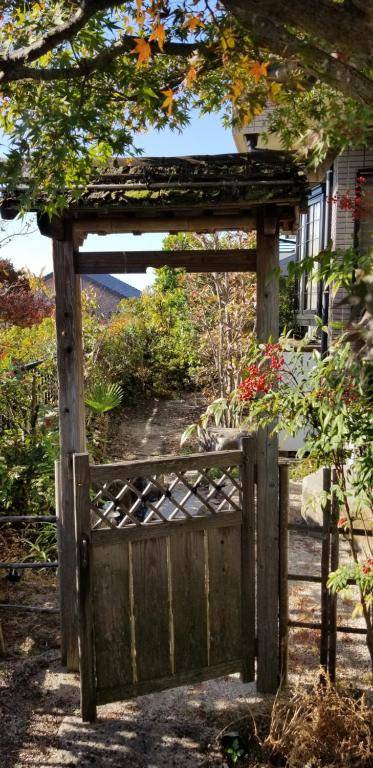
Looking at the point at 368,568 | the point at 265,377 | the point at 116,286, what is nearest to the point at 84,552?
the point at 265,377

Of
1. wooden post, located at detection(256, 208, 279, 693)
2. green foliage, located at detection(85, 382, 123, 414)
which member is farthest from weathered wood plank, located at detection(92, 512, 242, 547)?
green foliage, located at detection(85, 382, 123, 414)

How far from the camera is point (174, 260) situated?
11.9 ft

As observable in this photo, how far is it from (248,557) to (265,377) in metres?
1.14

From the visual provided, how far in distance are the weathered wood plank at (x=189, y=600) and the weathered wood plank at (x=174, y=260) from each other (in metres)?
1.60

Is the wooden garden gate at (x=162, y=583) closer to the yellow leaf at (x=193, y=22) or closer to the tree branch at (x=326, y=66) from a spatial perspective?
the tree branch at (x=326, y=66)

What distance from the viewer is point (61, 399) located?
380 cm

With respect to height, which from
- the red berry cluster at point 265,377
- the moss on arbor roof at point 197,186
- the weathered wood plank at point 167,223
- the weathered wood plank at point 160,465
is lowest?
the weathered wood plank at point 160,465

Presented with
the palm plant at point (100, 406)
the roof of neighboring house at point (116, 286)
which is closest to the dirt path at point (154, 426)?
the palm plant at point (100, 406)

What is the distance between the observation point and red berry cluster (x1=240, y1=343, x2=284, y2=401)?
10.7ft

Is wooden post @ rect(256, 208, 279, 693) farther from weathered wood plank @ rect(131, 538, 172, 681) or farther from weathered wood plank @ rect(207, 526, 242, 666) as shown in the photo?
weathered wood plank @ rect(131, 538, 172, 681)

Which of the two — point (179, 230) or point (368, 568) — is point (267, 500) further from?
point (179, 230)

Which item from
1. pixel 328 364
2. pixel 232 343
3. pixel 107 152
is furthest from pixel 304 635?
pixel 232 343

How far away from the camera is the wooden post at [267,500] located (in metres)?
3.54

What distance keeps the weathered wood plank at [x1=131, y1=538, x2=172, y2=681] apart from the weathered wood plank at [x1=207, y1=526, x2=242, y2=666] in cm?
28
